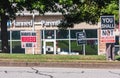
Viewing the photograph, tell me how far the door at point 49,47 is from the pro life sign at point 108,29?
2267cm

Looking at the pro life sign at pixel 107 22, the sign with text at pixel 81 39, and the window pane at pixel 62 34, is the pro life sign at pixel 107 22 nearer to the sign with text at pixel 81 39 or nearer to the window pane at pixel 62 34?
the sign with text at pixel 81 39

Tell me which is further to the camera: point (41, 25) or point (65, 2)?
point (41, 25)

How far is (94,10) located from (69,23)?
76.4 inches

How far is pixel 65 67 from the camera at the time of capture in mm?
18750

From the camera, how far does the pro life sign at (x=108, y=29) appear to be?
65.3 feet

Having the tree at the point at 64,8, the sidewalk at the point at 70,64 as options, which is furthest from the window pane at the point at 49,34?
the sidewalk at the point at 70,64

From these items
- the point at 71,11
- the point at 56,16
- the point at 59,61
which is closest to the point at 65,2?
the point at 71,11

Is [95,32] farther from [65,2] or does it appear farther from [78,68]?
[78,68]

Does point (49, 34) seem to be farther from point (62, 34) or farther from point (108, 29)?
point (108, 29)

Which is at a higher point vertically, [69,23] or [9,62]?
[69,23]

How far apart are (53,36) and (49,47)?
1231 mm

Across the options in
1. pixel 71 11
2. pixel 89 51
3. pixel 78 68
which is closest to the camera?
pixel 78 68

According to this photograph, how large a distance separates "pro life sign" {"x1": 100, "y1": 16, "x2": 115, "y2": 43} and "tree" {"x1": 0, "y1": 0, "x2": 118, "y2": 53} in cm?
539

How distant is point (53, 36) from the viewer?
42812mm
